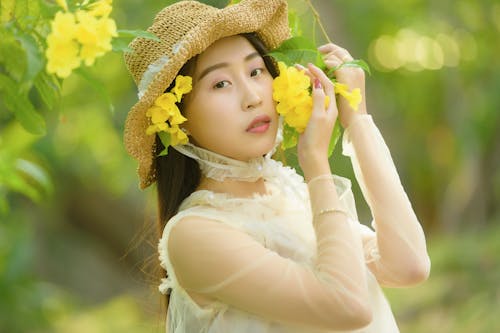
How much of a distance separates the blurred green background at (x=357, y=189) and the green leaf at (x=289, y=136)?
3.21 meters

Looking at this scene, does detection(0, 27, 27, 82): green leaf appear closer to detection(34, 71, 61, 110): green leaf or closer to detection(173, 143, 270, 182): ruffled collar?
detection(34, 71, 61, 110): green leaf

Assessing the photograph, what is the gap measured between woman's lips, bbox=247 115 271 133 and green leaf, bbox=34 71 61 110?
46 cm

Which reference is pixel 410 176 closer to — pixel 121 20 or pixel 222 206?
pixel 121 20

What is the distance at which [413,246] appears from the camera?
79.2 inches

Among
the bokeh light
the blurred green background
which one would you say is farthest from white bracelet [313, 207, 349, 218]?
the bokeh light

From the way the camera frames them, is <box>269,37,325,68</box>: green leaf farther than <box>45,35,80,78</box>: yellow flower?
Yes

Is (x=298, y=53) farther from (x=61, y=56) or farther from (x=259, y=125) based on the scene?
(x=61, y=56)

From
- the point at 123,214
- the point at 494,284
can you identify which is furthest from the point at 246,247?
the point at 123,214

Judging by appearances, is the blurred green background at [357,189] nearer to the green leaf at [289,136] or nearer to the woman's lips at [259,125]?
the green leaf at [289,136]

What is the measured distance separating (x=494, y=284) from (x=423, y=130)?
508 centimetres

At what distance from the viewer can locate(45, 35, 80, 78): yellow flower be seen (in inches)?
61.1

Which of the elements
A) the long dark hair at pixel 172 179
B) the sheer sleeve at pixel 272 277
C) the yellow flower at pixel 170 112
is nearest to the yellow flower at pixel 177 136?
the yellow flower at pixel 170 112

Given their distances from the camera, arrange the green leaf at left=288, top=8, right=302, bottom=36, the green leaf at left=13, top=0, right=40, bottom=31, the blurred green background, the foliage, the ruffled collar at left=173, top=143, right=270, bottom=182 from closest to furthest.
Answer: the green leaf at left=13, top=0, right=40, bottom=31, the ruffled collar at left=173, top=143, right=270, bottom=182, the green leaf at left=288, top=8, right=302, bottom=36, the foliage, the blurred green background

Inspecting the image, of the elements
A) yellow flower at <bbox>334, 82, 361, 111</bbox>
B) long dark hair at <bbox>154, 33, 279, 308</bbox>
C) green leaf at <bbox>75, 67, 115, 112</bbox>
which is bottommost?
long dark hair at <bbox>154, 33, 279, 308</bbox>
